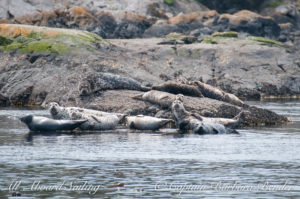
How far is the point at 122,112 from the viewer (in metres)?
24.7

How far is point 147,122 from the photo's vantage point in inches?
889

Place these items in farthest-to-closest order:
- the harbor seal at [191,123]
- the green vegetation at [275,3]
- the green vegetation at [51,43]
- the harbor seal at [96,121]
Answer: the green vegetation at [275,3], the green vegetation at [51,43], the harbor seal at [96,121], the harbor seal at [191,123]

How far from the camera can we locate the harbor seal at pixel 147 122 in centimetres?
A: 2253

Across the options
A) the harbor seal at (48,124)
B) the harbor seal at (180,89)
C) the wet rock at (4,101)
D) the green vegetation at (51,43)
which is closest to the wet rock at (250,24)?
the green vegetation at (51,43)

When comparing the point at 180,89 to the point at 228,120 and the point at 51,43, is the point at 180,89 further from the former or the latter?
the point at 51,43

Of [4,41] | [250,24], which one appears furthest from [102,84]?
[250,24]

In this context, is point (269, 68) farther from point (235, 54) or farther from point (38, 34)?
point (38, 34)

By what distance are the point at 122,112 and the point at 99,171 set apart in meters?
9.78

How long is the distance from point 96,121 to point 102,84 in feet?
14.4

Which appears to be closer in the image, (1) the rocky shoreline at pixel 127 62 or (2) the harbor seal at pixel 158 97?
(2) the harbor seal at pixel 158 97

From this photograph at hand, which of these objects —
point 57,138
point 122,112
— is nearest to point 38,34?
point 122,112

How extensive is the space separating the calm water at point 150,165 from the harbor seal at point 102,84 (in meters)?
4.62

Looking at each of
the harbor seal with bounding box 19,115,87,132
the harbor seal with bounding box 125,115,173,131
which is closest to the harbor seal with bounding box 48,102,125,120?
the harbor seal with bounding box 19,115,87,132

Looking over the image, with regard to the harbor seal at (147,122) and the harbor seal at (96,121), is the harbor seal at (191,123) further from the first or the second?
the harbor seal at (96,121)
